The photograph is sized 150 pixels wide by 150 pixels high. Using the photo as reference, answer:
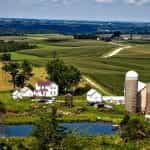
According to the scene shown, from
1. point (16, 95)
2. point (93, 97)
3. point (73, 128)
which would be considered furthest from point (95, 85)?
point (73, 128)

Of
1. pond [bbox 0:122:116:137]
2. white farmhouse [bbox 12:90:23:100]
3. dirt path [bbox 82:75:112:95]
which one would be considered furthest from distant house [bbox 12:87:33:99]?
pond [bbox 0:122:116:137]

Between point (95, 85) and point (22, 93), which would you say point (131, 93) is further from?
point (95, 85)

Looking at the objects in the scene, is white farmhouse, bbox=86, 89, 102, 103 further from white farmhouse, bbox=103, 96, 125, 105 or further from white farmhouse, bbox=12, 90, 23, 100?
white farmhouse, bbox=12, 90, 23, 100

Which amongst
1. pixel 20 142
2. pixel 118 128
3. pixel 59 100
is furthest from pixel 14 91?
pixel 20 142

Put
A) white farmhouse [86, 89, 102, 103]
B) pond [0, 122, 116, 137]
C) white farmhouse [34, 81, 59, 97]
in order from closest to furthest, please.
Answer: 1. pond [0, 122, 116, 137]
2. white farmhouse [86, 89, 102, 103]
3. white farmhouse [34, 81, 59, 97]

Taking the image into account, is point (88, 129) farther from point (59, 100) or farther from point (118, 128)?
point (59, 100)
